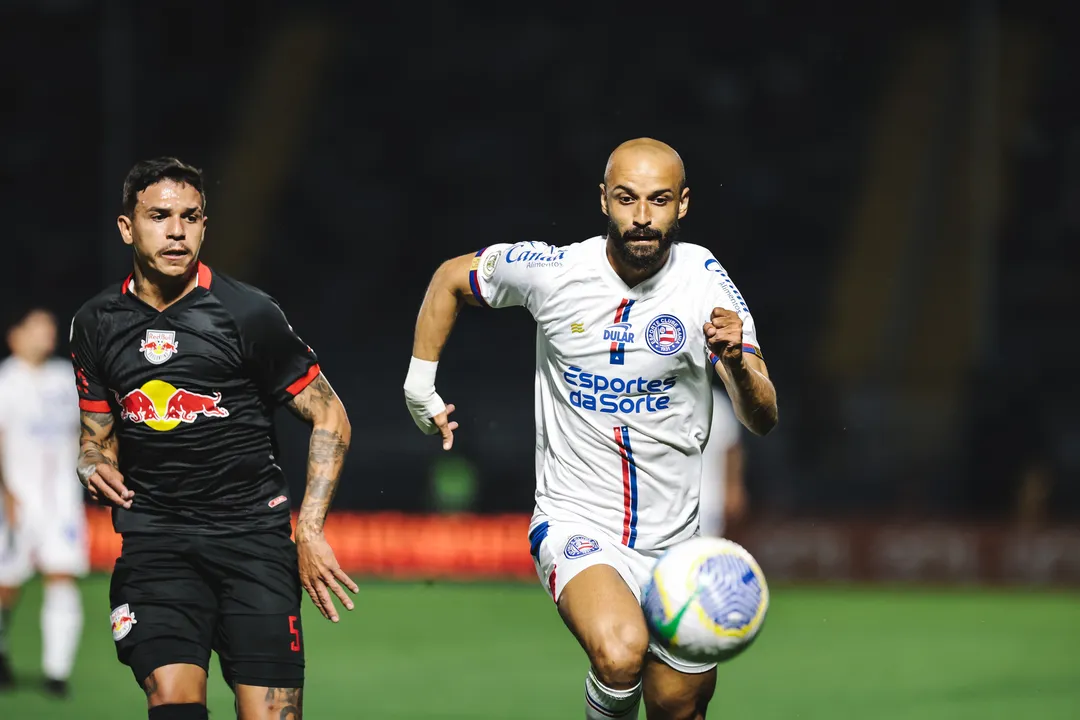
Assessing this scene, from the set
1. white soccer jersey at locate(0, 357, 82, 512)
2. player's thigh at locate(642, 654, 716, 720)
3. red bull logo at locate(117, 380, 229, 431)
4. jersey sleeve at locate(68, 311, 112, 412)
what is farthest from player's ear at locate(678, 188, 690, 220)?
white soccer jersey at locate(0, 357, 82, 512)

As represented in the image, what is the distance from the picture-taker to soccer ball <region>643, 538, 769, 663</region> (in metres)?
5.72

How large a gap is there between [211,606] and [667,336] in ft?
6.17

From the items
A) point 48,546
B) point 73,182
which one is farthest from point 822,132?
point 48,546

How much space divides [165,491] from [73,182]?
2078 centimetres

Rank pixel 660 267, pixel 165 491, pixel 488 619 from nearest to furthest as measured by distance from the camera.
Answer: pixel 165 491 < pixel 660 267 < pixel 488 619

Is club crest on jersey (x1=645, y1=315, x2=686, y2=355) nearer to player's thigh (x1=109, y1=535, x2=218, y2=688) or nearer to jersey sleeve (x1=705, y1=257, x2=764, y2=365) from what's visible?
jersey sleeve (x1=705, y1=257, x2=764, y2=365)

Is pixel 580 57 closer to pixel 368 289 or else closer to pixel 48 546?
pixel 368 289

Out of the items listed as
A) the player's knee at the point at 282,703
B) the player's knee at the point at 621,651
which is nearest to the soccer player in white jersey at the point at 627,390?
the player's knee at the point at 621,651

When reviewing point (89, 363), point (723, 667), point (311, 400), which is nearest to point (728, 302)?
point (311, 400)

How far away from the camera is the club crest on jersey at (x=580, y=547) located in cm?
598

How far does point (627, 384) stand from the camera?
6.07 meters

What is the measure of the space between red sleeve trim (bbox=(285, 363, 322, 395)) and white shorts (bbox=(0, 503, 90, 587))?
4622 mm

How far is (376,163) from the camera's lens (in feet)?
79.9

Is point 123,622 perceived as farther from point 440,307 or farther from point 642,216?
point 642,216
